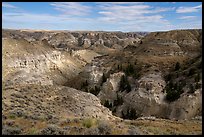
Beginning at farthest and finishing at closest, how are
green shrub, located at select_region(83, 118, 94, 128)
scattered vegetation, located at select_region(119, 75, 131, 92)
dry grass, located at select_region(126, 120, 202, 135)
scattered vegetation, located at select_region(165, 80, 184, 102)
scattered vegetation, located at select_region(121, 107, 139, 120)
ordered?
scattered vegetation, located at select_region(119, 75, 131, 92) → scattered vegetation, located at select_region(121, 107, 139, 120) → scattered vegetation, located at select_region(165, 80, 184, 102) → dry grass, located at select_region(126, 120, 202, 135) → green shrub, located at select_region(83, 118, 94, 128)

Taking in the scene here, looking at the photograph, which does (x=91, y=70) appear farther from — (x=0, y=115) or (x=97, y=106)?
(x=0, y=115)

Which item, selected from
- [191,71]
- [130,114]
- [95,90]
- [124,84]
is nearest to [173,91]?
[191,71]

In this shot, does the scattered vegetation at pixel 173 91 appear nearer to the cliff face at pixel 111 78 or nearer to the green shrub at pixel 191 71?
the cliff face at pixel 111 78

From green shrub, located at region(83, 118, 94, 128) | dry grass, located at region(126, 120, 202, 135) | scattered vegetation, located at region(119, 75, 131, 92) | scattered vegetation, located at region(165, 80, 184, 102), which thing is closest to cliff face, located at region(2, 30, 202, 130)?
scattered vegetation, located at region(119, 75, 131, 92)

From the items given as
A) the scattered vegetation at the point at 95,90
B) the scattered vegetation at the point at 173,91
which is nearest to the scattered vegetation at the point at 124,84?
the scattered vegetation at the point at 95,90

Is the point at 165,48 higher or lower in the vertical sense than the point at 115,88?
higher

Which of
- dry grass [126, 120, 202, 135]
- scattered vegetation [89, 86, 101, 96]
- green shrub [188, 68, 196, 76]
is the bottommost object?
scattered vegetation [89, 86, 101, 96]

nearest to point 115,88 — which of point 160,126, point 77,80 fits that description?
point 77,80

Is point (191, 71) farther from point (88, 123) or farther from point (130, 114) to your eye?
point (88, 123)

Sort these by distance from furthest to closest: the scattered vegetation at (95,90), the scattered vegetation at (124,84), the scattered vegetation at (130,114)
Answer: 1. the scattered vegetation at (95,90)
2. the scattered vegetation at (124,84)
3. the scattered vegetation at (130,114)

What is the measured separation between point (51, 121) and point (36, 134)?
6.53 feet

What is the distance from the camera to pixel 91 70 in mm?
65625

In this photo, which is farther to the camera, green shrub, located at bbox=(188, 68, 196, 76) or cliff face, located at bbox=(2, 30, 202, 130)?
green shrub, located at bbox=(188, 68, 196, 76)

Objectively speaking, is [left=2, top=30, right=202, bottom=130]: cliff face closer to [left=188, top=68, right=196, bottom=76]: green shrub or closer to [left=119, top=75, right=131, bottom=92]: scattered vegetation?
[left=188, top=68, right=196, bottom=76]: green shrub
